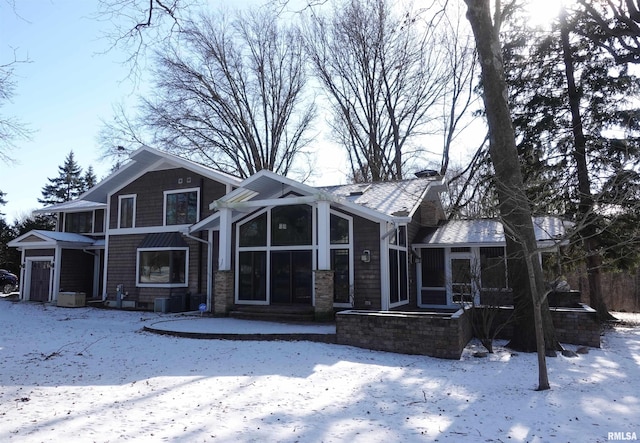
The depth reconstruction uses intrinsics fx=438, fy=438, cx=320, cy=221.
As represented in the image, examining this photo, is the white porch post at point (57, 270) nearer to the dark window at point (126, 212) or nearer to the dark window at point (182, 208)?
the dark window at point (126, 212)

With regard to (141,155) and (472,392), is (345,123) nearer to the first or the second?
(141,155)

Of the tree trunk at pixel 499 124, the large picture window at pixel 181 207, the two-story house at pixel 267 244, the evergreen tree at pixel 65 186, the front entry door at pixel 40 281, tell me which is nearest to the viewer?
the tree trunk at pixel 499 124

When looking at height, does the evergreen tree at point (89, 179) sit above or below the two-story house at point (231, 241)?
above

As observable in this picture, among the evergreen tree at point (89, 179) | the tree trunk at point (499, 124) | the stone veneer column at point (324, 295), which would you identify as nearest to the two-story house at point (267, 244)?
the stone veneer column at point (324, 295)

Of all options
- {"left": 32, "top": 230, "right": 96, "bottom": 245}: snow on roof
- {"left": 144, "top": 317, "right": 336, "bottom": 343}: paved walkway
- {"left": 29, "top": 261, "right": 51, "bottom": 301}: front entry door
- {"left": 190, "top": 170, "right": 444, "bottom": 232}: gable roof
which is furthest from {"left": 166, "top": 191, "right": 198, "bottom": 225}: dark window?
{"left": 29, "top": 261, "right": 51, "bottom": 301}: front entry door

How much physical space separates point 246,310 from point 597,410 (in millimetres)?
9835

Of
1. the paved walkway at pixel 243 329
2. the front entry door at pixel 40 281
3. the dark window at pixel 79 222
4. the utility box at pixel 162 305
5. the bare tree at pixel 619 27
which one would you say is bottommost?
the paved walkway at pixel 243 329

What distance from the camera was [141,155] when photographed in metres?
16.0

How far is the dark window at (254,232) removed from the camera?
14.3 meters

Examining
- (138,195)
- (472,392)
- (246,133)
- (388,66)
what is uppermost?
(388,66)

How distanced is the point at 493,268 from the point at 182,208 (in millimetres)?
10899

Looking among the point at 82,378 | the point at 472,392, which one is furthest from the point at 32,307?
the point at 472,392

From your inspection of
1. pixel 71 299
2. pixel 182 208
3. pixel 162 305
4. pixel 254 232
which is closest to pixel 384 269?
pixel 254 232

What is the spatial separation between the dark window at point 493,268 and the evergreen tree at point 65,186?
1729 inches
